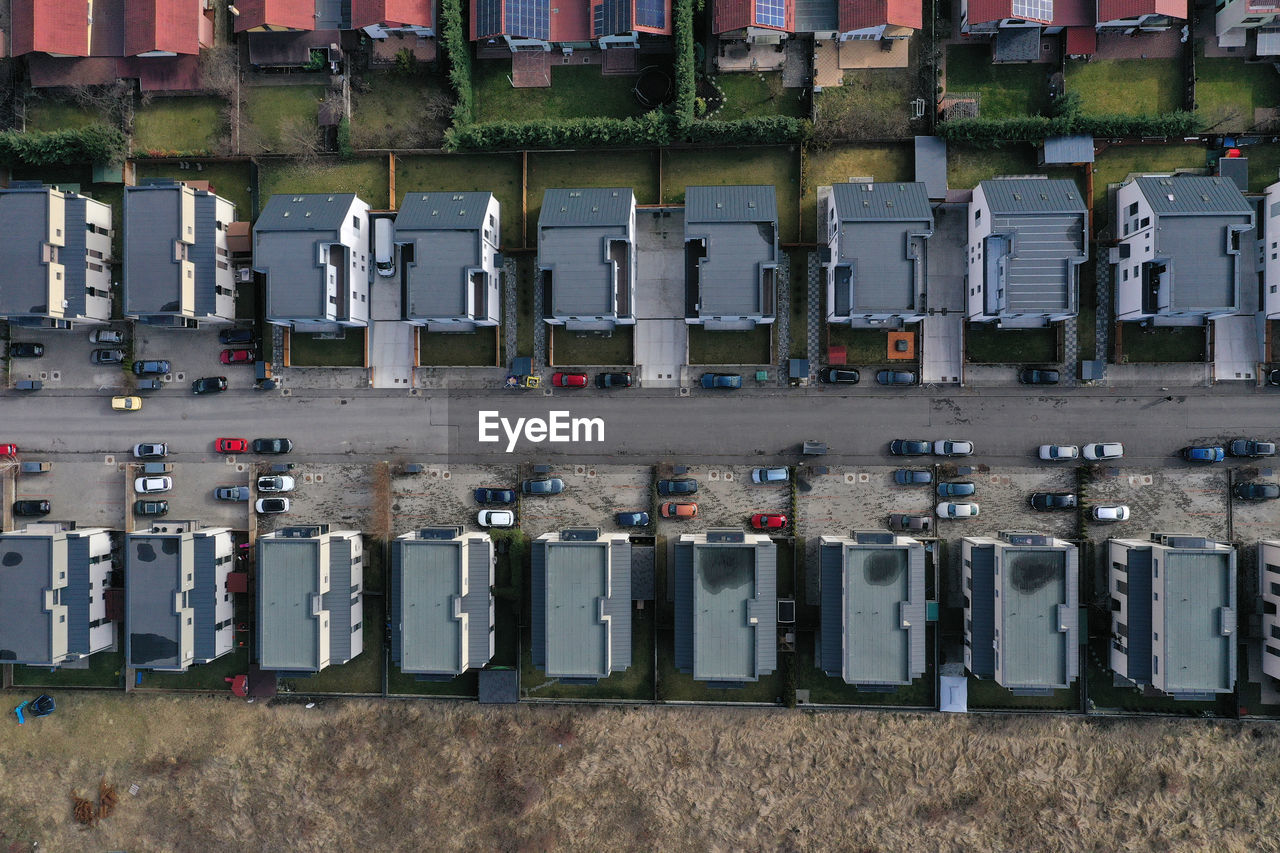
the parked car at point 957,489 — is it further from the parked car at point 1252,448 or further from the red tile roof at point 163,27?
the red tile roof at point 163,27

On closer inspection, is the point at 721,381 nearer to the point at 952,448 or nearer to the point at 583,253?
the point at 583,253

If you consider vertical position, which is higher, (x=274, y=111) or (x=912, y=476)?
(x=274, y=111)

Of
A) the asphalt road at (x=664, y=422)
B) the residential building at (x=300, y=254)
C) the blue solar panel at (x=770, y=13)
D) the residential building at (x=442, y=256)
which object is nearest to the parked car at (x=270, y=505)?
the asphalt road at (x=664, y=422)

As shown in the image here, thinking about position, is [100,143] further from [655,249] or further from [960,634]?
[960,634]

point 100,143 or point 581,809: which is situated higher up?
point 100,143

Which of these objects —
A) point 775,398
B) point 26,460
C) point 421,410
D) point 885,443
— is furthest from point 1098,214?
point 26,460

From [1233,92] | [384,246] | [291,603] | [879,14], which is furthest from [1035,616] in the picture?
[384,246]
